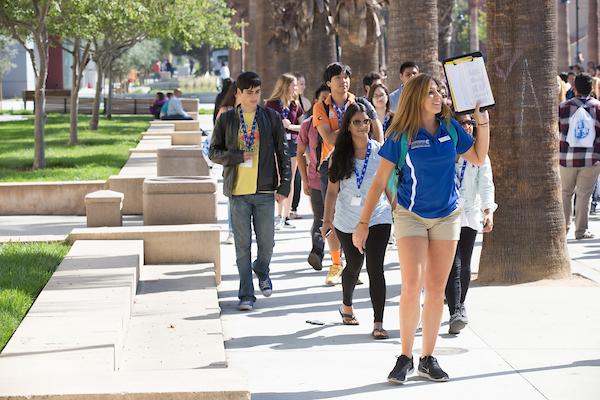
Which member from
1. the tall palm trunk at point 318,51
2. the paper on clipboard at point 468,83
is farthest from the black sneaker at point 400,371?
the tall palm trunk at point 318,51

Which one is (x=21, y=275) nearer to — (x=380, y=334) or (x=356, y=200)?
(x=356, y=200)

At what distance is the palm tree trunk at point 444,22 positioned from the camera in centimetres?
2872

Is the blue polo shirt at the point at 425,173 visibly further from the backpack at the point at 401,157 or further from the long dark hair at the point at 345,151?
the long dark hair at the point at 345,151

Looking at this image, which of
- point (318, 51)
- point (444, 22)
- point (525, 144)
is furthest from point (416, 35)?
point (444, 22)

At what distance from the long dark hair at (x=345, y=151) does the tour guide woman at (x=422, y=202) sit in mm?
1712

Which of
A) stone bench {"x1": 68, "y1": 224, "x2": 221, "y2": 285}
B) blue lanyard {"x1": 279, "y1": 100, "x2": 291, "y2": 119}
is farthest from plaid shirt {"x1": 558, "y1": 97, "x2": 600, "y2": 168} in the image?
stone bench {"x1": 68, "y1": 224, "x2": 221, "y2": 285}

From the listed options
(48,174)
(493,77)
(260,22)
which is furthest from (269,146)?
(260,22)

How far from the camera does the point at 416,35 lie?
1502 cm

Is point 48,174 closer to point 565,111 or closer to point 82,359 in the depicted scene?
point 565,111

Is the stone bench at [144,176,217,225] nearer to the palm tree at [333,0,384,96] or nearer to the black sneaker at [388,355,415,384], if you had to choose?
the black sneaker at [388,355,415,384]

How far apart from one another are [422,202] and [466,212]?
1.82m

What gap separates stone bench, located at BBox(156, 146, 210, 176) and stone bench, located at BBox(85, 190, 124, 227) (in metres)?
4.90

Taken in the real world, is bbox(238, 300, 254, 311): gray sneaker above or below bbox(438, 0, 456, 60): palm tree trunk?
below

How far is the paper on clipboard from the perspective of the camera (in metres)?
7.72
